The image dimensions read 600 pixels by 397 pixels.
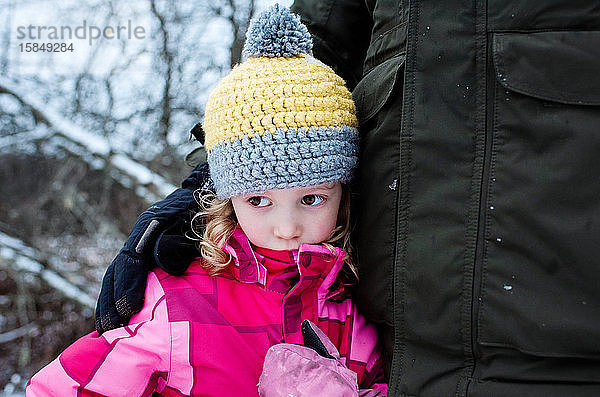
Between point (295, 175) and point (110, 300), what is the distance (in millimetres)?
614

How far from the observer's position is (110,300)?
5.23ft

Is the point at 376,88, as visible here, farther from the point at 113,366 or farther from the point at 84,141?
the point at 84,141

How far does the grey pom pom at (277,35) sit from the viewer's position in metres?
1.60

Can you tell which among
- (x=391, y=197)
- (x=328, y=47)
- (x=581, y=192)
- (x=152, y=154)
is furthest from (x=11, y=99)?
(x=581, y=192)

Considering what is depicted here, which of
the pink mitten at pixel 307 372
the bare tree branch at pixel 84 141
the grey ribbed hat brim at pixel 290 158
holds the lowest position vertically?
the bare tree branch at pixel 84 141

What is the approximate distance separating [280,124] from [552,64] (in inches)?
25.5

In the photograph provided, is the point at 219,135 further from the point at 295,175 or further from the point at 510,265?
the point at 510,265

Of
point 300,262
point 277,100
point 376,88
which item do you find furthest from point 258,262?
point 376,88

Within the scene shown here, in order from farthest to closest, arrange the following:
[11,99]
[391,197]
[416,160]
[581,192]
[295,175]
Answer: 1. [11,99]
2. [295,175]
3. [391,197]
4. [416,160]
5. [581,192]

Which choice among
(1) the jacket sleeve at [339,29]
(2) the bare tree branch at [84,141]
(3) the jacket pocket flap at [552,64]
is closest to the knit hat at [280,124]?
(1) the jacket sleeve at [339,29]

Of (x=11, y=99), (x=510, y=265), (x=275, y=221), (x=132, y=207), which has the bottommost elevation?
(x=132, y=207)

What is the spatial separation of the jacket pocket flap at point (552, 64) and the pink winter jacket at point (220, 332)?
667 millimetres

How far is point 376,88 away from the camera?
142cm

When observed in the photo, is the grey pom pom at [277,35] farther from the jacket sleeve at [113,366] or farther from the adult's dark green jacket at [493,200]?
the jacket sleeve at [113,366]
